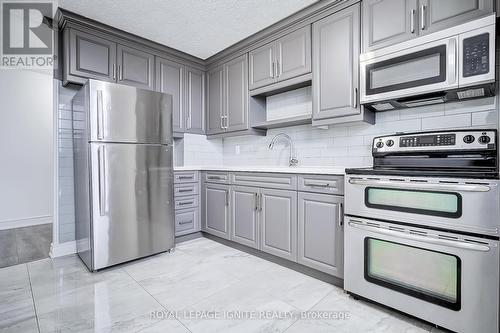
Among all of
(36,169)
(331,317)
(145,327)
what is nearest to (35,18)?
(36,169)

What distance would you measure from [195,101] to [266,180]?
5.98 feet

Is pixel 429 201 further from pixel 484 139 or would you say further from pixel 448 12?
pixel 448 12

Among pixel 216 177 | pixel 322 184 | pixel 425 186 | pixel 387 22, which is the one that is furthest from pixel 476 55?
pixel 216 177

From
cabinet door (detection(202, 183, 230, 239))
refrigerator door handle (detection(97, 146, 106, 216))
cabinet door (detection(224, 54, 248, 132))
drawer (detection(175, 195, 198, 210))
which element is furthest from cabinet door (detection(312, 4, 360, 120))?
refrigerator door handle (detection(97, 146, 106, 216))

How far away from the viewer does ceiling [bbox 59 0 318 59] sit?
2408 millimetres

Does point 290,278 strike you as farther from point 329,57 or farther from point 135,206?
point 329,57

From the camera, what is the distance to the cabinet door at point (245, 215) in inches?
105

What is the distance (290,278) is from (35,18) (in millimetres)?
3648

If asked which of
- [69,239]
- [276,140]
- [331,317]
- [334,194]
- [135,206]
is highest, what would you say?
[276,140]

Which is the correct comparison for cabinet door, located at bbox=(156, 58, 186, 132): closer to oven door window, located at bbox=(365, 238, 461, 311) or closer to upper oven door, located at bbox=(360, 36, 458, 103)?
upper oven door, located at bbox=(360, 36, 458, 103)

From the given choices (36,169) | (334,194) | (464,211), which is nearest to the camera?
(464,211)

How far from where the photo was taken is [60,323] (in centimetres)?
159

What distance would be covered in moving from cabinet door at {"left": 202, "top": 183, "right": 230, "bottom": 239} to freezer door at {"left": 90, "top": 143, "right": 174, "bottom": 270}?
0.51 m

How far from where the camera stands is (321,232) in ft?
6.93
